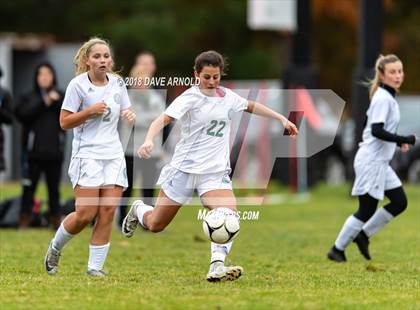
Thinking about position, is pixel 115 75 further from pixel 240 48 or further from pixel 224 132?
pixel 240 48

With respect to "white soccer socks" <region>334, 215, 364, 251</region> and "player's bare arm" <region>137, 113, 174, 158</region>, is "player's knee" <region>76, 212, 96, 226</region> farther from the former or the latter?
"white soccer socks" <region>334, 215, 364, 251</region>

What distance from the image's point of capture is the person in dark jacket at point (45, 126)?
14.2 metres

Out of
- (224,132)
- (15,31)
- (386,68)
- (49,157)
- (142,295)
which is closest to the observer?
(142,295)

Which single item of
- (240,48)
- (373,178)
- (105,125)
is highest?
(105,125)

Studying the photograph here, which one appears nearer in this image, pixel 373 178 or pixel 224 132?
pixel 224 132

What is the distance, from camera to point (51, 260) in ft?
31.3

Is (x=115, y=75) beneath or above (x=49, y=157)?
above

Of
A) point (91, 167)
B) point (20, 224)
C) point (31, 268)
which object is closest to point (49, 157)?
point (20, 224)

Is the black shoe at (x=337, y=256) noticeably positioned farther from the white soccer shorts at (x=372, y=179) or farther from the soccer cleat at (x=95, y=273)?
the soccer cleat at (x=95, y=273)

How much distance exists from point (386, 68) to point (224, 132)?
7.82 ft

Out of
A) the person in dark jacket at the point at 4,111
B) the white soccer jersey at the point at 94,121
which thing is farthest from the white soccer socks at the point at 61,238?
the person in dark jacket at the point at 4,111

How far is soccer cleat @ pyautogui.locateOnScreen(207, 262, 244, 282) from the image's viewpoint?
883 centimetres

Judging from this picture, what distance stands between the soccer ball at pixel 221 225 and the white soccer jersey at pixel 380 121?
7.73ft

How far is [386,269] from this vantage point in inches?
408
